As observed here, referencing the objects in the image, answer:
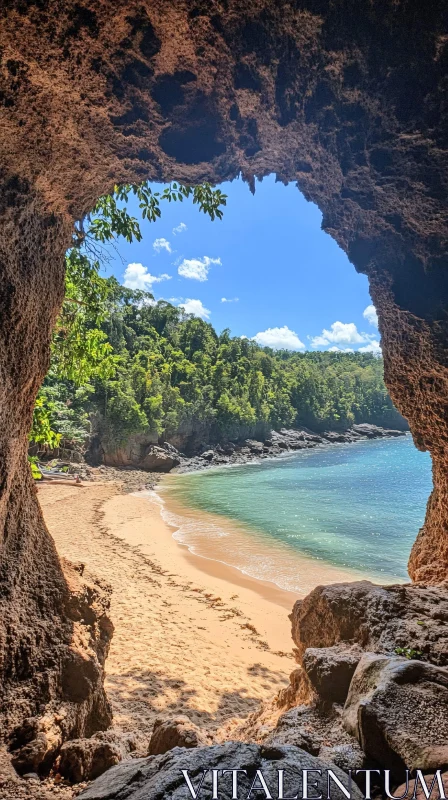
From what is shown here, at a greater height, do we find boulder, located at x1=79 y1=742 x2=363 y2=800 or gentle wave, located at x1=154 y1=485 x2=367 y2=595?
boulder, located at x1=79 y1=742 x2=363 y2=800

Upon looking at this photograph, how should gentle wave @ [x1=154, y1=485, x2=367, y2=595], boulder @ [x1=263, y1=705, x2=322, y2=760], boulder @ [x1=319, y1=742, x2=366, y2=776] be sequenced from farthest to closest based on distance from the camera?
gentle wave @ [x1=154, y1=485, x2=367, y2=595]
boulder @ [x1=263, y1=705, x2=322, y2=760]
boulder @ [x1=319, y1=742, x2=366, y2=776]

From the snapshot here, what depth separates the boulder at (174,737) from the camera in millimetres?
2520

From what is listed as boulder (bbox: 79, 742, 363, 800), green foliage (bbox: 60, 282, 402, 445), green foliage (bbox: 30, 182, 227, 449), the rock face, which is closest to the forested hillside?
green foliage (bbox: 60, 282, 402, 445)

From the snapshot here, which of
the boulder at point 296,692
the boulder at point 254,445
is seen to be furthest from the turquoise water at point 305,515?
the boulder at point 254,445

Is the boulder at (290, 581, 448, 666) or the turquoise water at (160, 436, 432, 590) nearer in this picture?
the boulder at (290, 581, 448, 666)

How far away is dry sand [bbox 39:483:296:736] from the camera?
4.83 metres

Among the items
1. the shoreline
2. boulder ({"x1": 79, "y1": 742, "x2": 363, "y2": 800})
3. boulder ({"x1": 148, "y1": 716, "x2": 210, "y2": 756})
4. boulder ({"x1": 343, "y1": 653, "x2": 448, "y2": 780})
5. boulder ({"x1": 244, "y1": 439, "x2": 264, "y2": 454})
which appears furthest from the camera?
boulder ({"x1": 244, "y1": 439, "x2": 264, "y2": 454})

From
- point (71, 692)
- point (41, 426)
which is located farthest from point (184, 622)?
point (41, 426)

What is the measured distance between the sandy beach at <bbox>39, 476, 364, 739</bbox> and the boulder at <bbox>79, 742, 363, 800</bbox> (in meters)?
2.34

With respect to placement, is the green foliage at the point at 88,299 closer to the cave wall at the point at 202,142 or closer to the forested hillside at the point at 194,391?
the cave wall at the point at 202,142

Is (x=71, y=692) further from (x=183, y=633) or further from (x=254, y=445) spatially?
(x=254, y=445)

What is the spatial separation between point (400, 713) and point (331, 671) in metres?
0.84

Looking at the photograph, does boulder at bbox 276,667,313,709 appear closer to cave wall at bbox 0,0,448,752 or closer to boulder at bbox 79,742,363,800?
boulder at bbox 79,742,363,800

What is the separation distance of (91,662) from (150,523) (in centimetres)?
1342
